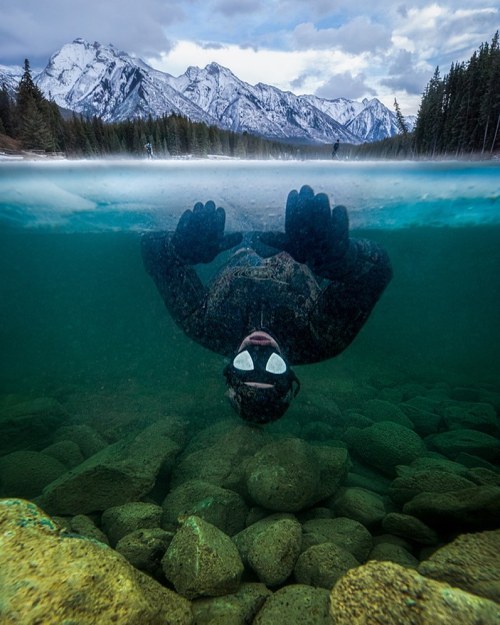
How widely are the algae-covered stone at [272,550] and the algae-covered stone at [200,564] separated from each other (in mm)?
207

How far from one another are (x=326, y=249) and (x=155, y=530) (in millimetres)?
2799

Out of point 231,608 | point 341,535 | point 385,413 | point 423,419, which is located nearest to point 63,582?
point 231,608

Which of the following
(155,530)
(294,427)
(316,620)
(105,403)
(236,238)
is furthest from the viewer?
(105,403)

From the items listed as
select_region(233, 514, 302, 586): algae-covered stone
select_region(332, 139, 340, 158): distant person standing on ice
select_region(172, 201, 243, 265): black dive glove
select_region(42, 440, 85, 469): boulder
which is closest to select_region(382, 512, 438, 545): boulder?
select_region(233, 514, 302, 586): algae-covered stone

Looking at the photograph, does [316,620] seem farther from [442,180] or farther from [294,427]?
[442,180]

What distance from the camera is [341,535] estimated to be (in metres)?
Answer: 2.97

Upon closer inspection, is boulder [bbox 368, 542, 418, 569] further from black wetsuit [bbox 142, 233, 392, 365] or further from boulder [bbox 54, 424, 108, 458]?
boulder [bbox 54, 424, 108, 458]

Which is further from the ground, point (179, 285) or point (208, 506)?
point (179, 285)

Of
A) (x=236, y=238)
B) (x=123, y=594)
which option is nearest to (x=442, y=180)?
(x=236, y=238)

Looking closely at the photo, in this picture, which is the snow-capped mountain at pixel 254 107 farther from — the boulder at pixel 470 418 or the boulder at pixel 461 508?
the boulder at pixel 470 418

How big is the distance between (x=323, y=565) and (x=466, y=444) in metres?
3.81

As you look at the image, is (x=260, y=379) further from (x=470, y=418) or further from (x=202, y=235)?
(x=470, y=418)

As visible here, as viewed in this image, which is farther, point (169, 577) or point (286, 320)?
point (286, 320)

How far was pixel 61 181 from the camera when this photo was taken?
→ 27.9 feet
